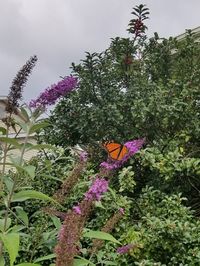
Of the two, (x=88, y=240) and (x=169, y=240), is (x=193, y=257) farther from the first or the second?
(x=88, y=240)

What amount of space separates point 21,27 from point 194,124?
1.88 m

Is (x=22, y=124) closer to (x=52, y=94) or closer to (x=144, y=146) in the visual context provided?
(x=52, y=94)

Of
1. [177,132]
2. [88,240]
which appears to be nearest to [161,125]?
[177,132]

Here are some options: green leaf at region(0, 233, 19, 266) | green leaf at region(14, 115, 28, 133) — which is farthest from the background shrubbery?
green leaf at region(0, 233, 19, 266)

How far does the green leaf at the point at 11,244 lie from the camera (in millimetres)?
1561

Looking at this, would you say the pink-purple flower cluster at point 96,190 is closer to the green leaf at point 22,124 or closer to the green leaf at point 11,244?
the green leaf at point 11,244

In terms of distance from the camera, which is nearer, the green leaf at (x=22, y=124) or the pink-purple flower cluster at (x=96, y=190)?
the pink-purple flower cluster at (x=96, y=190)

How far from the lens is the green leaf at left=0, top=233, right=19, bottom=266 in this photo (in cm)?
156

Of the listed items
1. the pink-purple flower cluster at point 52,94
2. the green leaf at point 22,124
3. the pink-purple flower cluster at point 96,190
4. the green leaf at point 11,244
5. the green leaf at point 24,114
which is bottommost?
the green leaf at point 11,244

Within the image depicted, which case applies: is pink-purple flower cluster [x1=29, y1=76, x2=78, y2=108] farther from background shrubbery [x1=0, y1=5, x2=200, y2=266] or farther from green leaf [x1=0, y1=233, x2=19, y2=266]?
green leaf [x1=0, y1=233, x2=19, y2=266]

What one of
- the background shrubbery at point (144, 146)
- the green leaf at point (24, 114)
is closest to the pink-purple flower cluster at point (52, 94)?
the green leaf at point (24, 114)

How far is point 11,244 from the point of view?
1628 millimetres

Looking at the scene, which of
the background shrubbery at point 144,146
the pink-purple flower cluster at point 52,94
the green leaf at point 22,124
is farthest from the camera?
the background shrubbery at point 144,146

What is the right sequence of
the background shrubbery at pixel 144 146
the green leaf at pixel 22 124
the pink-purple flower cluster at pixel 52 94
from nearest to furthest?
1. the green leaf at pixel 22 124
2. the pink-purple flower cluster at pixel 52 94
3. the background shrubbery at pixel 144 146
